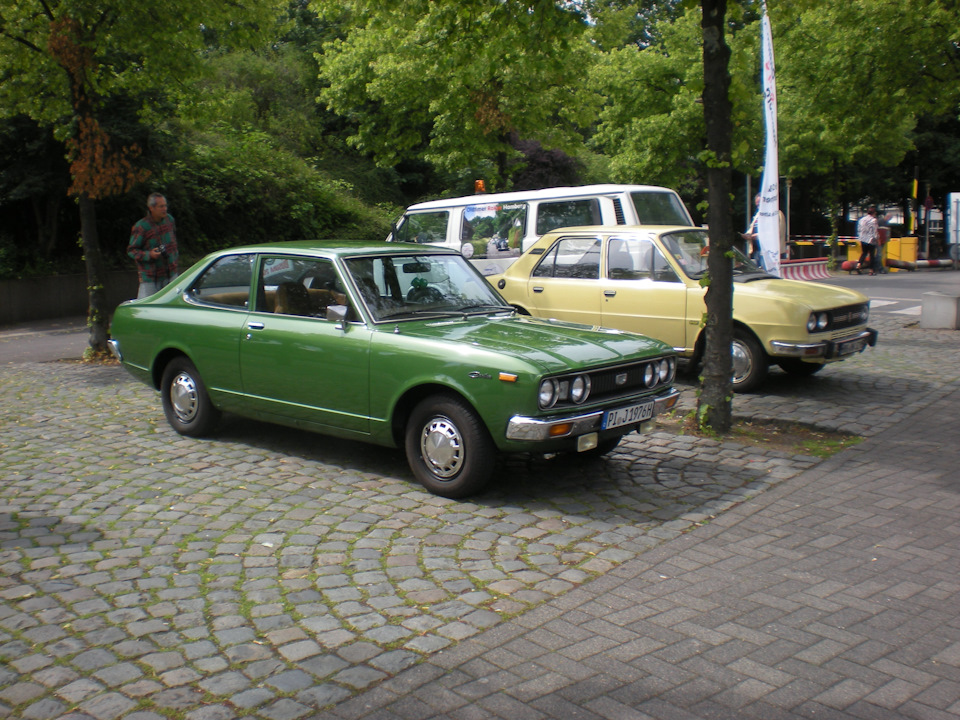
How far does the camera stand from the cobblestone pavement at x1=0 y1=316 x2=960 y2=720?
3594 mm

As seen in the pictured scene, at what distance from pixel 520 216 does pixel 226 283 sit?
22.1 feet

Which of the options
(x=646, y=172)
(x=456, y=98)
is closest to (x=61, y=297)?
(x=456, y=98)

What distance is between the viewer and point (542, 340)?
6086 mm

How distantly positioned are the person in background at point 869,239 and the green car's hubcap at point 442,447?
23.0 m

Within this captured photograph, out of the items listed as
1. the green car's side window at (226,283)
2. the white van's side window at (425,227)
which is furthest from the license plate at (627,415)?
the white van's side window at (425,227)

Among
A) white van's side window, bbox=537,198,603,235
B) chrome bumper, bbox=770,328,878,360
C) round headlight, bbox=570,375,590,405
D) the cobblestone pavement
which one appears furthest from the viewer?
white van's side window, bbox=537,198,603,235

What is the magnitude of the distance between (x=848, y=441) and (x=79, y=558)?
5.75m

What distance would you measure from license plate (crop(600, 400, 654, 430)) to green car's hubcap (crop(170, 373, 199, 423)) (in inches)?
141

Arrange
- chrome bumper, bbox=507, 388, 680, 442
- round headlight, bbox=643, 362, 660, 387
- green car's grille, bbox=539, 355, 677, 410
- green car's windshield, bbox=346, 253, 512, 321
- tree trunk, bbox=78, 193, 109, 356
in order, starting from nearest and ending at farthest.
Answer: chrome bumper, bbox=507, 388, 680, 442, green car's grille, bbox=539, 355, 677, 410, round headlight, bbox=643, 362, 660, 387, green car's windshield, bbox=346, 253, 512, 321, tree trunk, bbox=78, 193, 109, 356

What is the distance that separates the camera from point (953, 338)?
13.2 meters

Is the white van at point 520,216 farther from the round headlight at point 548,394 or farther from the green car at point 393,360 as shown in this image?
the round headlight at point 548,394

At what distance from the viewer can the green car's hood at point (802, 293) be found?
898 cm

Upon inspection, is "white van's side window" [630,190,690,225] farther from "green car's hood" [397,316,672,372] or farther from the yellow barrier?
the yellow barrier

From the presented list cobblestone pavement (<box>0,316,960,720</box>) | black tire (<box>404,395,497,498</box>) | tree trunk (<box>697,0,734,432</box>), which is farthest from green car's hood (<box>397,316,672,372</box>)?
tree trunk (<box>697,0,734,432</box>)
